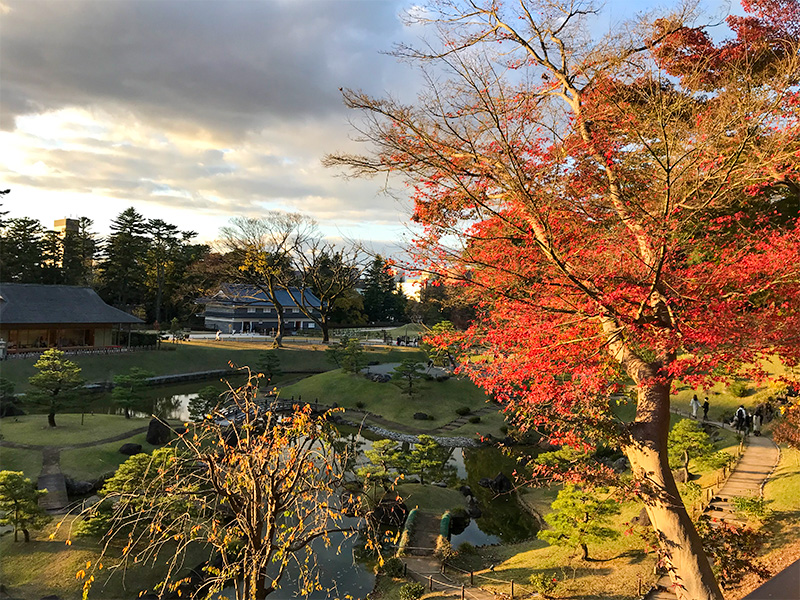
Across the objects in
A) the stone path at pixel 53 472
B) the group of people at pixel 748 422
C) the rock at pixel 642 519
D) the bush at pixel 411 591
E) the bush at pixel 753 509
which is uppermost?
the group of people at pixel 748 422

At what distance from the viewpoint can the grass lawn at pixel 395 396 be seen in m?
A: 25.4

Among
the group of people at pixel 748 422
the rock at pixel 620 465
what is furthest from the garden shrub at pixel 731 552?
the group of people at pixel 748 422

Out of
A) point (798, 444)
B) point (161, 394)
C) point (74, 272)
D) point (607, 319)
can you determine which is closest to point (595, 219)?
point (607, 319)

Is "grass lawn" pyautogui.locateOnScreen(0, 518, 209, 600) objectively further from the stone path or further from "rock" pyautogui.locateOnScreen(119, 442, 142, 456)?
"rock" pyautogui.locateOnScreen(119, 442, 142, 456)

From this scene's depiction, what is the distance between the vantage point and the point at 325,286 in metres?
43.9

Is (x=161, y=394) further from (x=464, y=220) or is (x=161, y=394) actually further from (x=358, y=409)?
(x=464, y=220)

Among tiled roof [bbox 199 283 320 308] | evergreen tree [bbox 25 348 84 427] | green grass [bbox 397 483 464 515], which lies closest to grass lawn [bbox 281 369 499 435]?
green grass [bbox 397 483 464 515]

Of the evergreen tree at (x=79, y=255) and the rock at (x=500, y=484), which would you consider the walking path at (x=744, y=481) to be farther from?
the evergreen tree at (x=79, y=255)

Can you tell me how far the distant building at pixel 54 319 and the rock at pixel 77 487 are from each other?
20.3m

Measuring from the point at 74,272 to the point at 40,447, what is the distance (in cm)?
3588

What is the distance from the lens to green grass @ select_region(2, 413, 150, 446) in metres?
17.9

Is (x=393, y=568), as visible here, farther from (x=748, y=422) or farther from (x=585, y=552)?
(x=748, y=422)

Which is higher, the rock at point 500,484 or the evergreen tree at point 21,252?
the evergreen tree at point 21,252

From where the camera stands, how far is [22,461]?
15.9 meters
